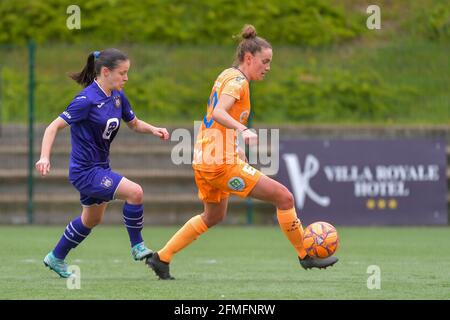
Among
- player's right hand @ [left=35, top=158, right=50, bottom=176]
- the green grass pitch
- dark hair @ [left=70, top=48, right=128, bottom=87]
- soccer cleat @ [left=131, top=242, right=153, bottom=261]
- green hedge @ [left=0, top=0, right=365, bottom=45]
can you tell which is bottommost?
the green grass pitch

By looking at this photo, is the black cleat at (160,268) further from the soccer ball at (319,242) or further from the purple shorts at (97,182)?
the soccer ball at (319,242)

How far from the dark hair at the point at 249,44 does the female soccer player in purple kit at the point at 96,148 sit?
32.7 inches

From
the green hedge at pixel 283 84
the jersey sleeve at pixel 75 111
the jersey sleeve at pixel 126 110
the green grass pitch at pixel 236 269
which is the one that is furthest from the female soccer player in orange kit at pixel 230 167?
the green hedge at pixel 283 84

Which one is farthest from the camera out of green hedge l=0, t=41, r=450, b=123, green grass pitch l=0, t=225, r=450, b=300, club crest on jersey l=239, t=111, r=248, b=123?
green hedge l=0, t=41, r=450, b=123

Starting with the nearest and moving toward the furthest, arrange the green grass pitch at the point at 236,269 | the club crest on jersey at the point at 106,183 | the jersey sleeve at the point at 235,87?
the green grass pitch at the point at 236,269
the jersey sleeve at the point at 235,87
the club crest on jersey at the point at 106,183

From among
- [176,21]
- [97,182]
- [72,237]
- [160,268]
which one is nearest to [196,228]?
[160,268]

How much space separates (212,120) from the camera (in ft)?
25.5

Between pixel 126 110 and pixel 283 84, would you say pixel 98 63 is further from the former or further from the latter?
pixel 283 84

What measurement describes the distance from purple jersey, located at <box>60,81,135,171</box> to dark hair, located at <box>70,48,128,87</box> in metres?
0.13

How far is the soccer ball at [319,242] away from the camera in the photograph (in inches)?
306

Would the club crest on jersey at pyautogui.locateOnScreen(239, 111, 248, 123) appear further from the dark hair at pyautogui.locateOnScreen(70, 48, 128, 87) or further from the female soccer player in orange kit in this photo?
the dark hair at pyautogui.locateOnScreen(70, 48, 128, 87)

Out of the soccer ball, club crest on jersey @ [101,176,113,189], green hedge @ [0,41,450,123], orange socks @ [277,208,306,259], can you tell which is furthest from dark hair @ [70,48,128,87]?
green hedge @ [0,41,450,123]

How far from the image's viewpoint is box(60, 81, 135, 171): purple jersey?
307 inches

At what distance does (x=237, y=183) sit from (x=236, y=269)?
1309 mm
